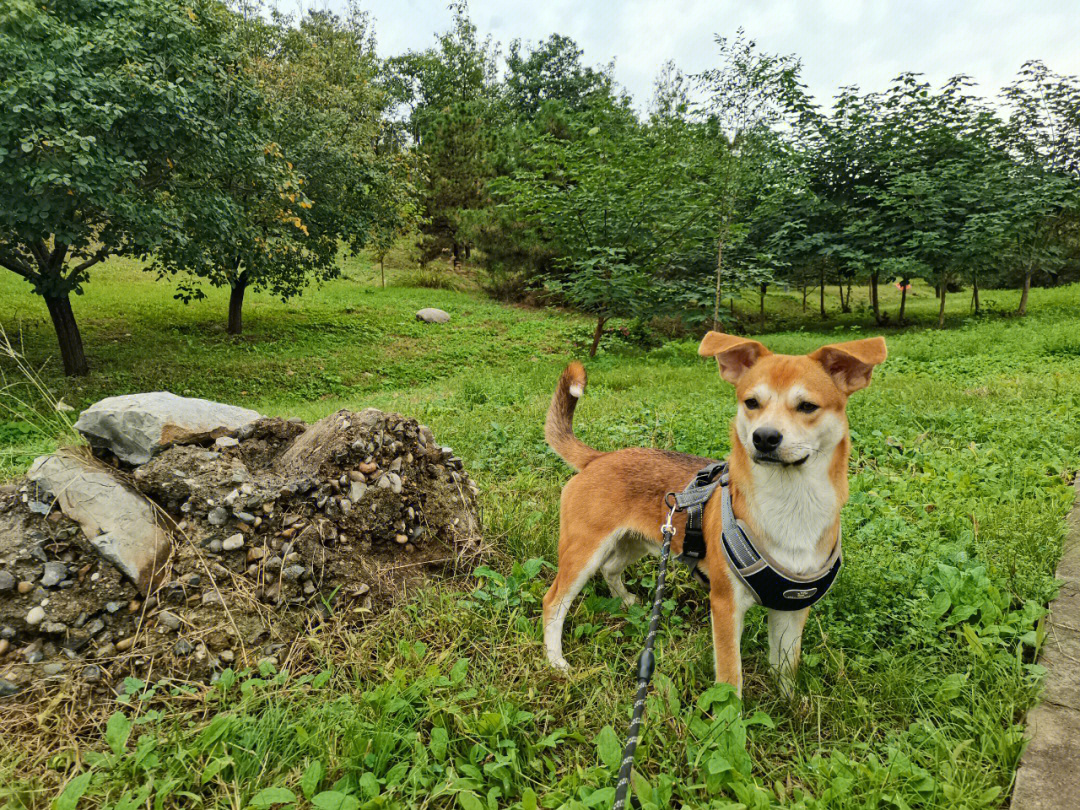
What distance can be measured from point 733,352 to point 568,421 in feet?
3.76

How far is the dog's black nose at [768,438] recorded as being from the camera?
2.05 metres

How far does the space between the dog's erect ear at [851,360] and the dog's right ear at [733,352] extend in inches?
9.1

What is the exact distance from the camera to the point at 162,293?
1972cm

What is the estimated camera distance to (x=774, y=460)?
2.08 metres

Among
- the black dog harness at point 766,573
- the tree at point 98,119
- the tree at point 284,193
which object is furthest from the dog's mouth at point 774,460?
the tree at point 284,193

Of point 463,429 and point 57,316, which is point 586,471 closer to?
point 463,429

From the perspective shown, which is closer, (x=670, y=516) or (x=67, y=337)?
(x=670, y=516)

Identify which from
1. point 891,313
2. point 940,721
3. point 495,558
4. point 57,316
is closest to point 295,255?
point 57,316

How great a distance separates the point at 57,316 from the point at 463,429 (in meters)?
10.1

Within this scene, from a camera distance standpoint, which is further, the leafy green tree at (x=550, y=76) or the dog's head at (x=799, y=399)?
Answer: the leafy green tree at (x=550, y=76)

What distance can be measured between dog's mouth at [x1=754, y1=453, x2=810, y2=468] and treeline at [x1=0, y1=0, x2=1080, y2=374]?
30.4 ft

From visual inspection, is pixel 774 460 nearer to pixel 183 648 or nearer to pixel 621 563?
pixel 621 563

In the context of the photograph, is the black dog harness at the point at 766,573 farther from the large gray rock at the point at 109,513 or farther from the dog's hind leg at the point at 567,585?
the large gray rock at the point at 109,513

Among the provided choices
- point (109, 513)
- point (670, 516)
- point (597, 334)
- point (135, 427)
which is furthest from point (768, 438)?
point (597, 334)
